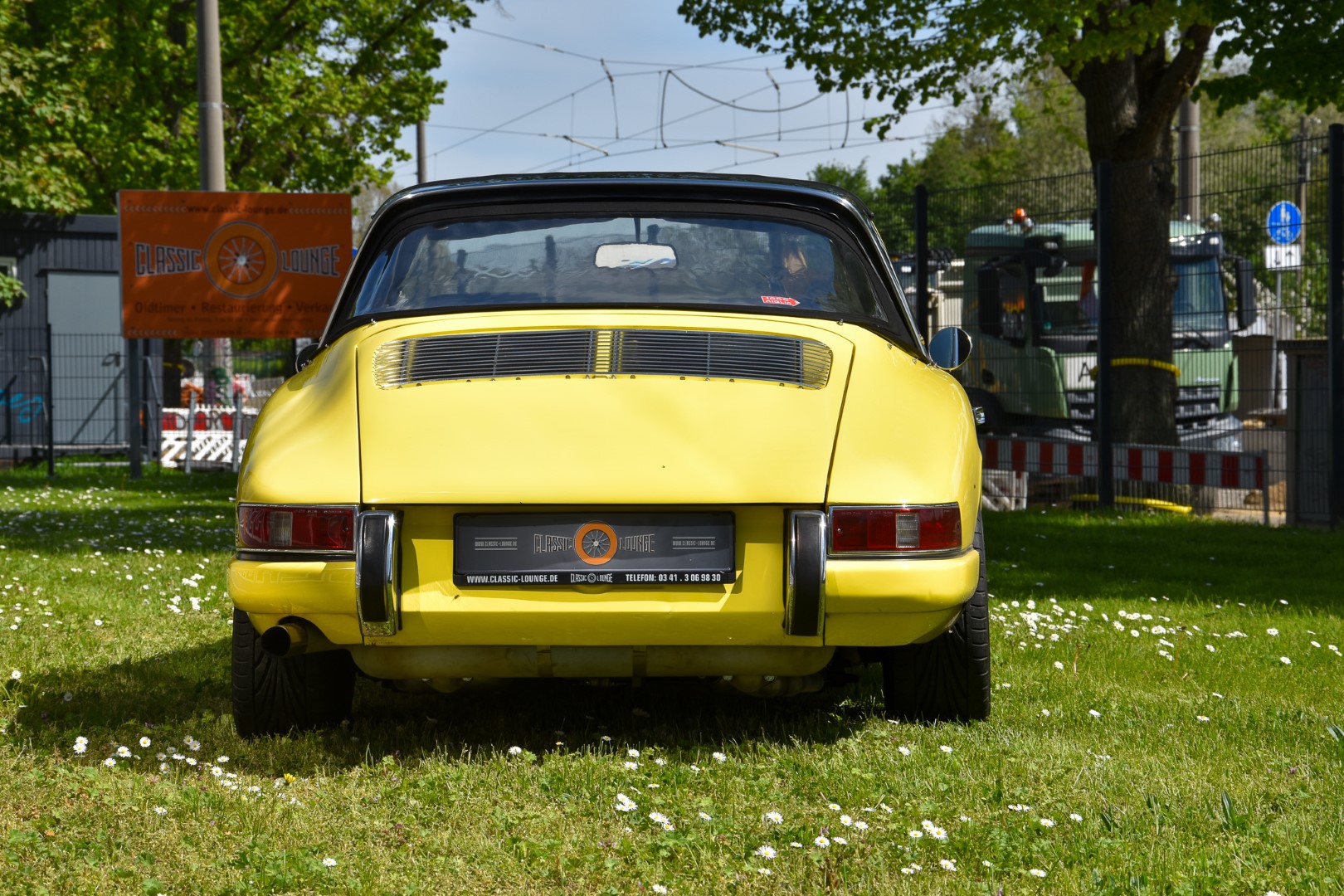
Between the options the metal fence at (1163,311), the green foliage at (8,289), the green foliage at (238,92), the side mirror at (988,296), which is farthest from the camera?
the green foliage at (238,92)

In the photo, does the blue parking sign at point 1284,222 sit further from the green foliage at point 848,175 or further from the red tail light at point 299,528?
the green foliage at point 848,175

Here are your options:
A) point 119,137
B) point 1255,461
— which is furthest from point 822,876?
point 119,137

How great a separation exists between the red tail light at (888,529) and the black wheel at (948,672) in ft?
1.71

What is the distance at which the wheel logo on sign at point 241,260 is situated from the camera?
50.8 feet

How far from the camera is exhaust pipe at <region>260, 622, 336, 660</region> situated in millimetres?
3586

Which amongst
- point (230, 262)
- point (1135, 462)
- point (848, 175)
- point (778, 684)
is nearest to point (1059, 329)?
point (1135, 462)

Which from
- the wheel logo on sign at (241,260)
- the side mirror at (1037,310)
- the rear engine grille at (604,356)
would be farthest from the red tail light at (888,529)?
the wheel logo on sign at (241,260)

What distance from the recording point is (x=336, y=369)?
4.05 m

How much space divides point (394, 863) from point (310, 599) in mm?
782

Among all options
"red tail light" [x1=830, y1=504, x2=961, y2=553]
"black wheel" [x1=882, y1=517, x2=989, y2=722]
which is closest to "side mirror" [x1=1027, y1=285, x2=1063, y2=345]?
"black wheel" [x1=882, y1=517, x2=989, y2=722]

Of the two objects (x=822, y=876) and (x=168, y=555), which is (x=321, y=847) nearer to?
(x=822, y=876)

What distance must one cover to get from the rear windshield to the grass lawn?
1.27 m

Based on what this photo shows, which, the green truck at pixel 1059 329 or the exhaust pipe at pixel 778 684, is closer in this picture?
the exhaust pipe at pixel 778 684

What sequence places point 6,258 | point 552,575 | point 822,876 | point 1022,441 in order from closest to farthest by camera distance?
point 822,876 → point 552,575 → point 1022,441 → point 6,258
